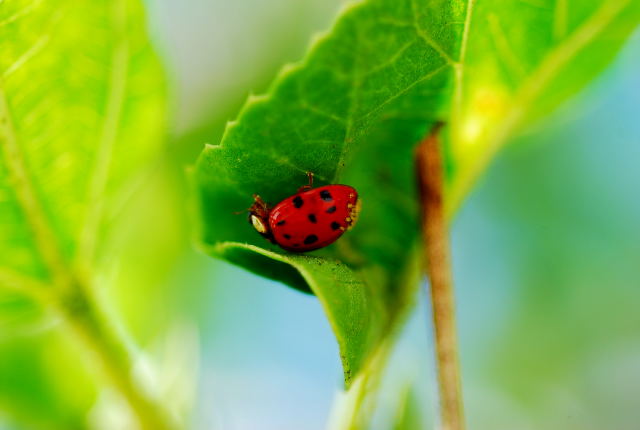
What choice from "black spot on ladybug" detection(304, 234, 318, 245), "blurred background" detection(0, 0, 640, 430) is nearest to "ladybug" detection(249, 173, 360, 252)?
"black spot on ladybug" detection(304, 234, 318, 245)

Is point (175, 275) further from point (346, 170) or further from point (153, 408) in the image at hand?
point (346, 170)

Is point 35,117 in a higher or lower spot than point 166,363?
higher

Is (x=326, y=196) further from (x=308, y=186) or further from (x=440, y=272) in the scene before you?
(x=440, y=272)

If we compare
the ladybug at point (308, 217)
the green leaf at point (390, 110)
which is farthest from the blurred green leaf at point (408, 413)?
the ladybug at point (308, 217)

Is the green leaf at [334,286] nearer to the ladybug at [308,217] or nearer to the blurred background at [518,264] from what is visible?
the ladybug at [308,217]

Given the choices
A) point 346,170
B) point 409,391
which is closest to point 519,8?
point 346,170

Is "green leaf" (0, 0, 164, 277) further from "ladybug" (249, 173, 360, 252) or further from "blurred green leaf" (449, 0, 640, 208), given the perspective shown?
"blurred green leaf" (449, 0, 640, 208)

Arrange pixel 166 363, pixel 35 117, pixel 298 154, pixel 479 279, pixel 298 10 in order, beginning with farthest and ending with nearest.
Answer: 1. pixel 479 279
2. pixel 298 10
3. pixel 166 363
4. pixel 35 117
5. pixel 298 154

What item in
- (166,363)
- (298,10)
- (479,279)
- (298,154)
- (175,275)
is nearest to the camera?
(298,154)
